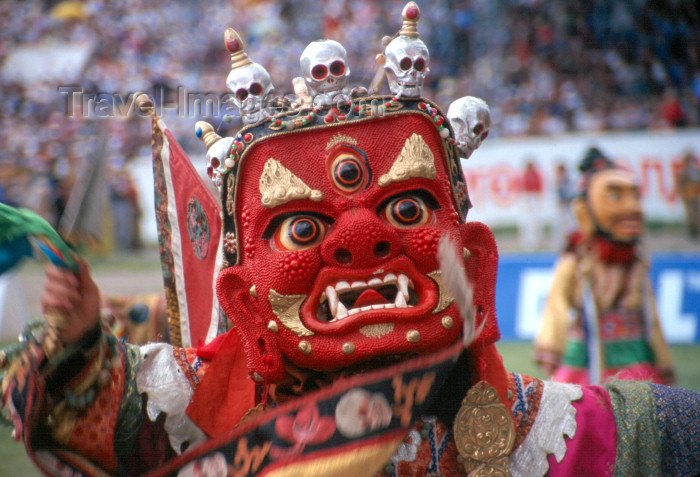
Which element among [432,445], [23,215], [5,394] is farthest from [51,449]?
[432,445]

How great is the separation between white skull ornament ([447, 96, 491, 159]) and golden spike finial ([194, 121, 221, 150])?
1.83ft

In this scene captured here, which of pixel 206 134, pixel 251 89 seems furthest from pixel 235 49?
pixel 206 134

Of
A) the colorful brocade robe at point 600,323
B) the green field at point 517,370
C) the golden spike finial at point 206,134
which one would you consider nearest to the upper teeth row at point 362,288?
the golden spike finial at point 206,134

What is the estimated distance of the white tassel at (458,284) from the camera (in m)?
1.74

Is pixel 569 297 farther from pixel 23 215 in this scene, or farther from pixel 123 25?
pixel 123 25

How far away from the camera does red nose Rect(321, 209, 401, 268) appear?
186cm

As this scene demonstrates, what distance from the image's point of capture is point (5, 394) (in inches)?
71.0

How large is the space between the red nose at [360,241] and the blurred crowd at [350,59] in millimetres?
9445

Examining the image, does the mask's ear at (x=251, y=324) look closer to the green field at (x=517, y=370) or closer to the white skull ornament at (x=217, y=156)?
the white skull ornament at (x=217, y=156)

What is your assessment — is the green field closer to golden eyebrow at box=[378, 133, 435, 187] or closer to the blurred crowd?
golden eyebrow at box=[378, 133, 435, 187]

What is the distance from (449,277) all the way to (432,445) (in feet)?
1.45

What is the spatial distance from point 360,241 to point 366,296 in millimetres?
115

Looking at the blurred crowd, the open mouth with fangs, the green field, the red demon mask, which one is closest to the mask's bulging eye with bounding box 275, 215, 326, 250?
the red demon mask

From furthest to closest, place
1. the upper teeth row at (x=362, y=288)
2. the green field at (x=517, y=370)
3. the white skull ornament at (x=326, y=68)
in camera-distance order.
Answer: the green field at (x=517, y=370) → the white skull ornament at (x=326, y=68) → the upper teeth row at (x=362, y=288)
